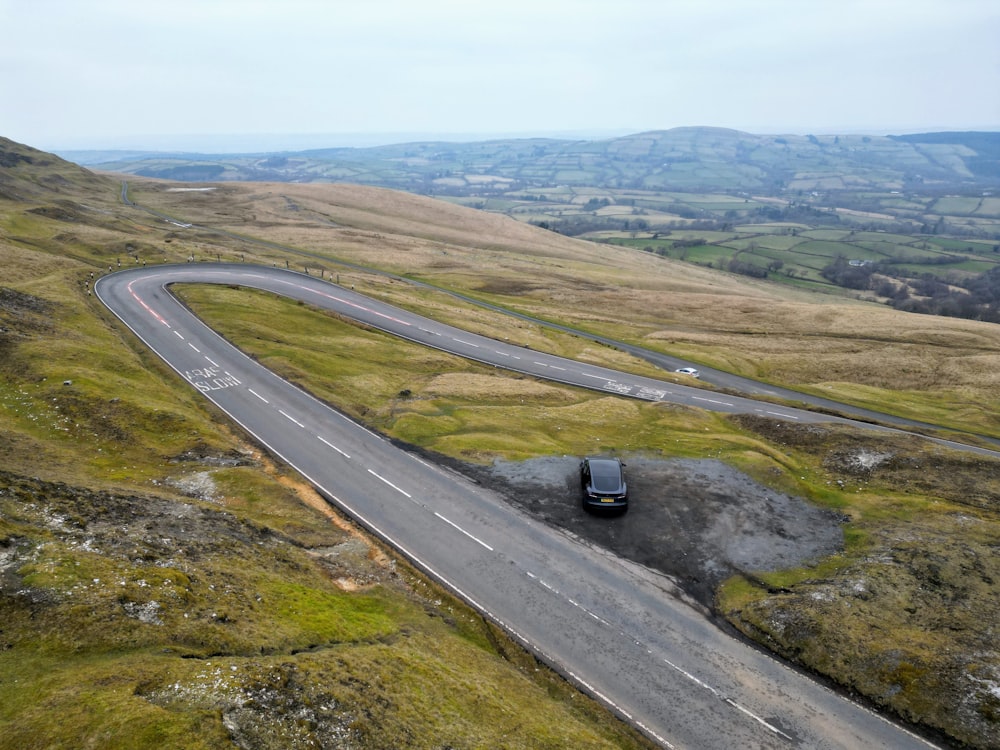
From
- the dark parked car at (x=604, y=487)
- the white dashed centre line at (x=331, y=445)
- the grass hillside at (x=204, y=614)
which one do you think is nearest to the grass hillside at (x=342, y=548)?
the grass hillside at (x=204, y=614)

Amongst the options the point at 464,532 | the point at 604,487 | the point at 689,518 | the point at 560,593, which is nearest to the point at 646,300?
the point at 689,518

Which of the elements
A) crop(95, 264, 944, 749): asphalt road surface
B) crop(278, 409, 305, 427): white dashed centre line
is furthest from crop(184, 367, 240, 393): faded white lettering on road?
crop(278, 409, 305, 427): white dashed centre line

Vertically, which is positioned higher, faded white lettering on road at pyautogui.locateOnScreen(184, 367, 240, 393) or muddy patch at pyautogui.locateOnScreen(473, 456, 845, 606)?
faded white lettering on road at pyautogui.locateOnScreen(184, 367, 240, 393)

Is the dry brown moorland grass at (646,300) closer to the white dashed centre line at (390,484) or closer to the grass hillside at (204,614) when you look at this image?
the white dashed centre line at (390,484)

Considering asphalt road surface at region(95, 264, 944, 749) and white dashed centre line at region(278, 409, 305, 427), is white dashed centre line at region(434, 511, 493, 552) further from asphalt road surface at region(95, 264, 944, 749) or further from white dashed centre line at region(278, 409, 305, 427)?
white dashed centre line at region(278, 409, 305, 427)

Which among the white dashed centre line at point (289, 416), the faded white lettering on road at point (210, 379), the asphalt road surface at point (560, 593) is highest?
the faded white lettering on road at point (210, 379)

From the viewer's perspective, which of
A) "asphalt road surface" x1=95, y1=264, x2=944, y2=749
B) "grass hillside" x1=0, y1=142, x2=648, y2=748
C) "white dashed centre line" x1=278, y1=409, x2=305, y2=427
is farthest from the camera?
"white dashed centre line" x1=278, y1=409, x2=305, y2=427
